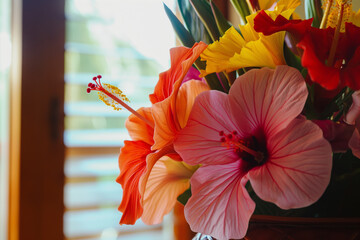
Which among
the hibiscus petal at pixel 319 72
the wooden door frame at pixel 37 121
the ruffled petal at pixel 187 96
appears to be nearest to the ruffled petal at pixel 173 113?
the ruffled petal at pixel 187 96

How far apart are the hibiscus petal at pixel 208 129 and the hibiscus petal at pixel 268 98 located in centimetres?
1

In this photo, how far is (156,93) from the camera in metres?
0.38

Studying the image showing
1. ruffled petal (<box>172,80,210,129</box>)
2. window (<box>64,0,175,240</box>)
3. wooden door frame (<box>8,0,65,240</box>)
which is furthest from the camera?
window (<box>64,0,175,240</box>)

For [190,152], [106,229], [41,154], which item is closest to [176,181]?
[190,152]

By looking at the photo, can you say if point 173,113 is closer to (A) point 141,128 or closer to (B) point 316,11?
(A) point 141,128

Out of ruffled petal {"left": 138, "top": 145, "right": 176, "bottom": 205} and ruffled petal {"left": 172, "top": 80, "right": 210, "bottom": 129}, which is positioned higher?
ruffled petal {"left": 172, "top": 80, "right": 210, "bottom": 129}

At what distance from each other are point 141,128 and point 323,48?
186 mm

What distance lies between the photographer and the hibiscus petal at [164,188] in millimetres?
394

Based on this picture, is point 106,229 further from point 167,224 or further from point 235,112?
point 235,112

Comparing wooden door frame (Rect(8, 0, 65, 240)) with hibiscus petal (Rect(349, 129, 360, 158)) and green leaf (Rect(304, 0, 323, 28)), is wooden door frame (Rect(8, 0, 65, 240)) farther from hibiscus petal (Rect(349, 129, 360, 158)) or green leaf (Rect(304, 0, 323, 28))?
hibiscus petal (Rect(349, 129, 360, 158))

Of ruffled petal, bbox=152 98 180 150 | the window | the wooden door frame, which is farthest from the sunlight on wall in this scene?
ruffled petal, bbox=152 98 180 150

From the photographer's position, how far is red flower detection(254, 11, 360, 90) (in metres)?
0.27

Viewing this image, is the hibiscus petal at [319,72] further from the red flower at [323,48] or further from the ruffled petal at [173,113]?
the ruffled petal at [173,113]

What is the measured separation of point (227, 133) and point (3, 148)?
1.21m
